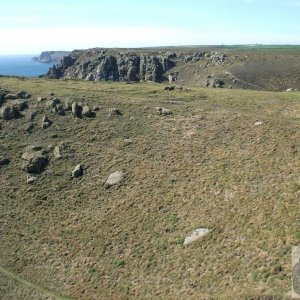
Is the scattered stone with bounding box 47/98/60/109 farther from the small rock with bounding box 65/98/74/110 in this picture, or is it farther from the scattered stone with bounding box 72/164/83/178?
the scattered stone with bounding box 72/164/83/178

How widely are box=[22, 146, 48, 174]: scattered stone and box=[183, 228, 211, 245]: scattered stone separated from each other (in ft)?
76.5

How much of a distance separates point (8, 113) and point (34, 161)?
51.2 feet

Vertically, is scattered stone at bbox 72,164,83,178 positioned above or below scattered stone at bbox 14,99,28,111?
below

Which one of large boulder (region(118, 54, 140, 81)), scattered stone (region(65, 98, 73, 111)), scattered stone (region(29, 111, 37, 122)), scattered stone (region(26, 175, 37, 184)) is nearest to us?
scattered stone (region(26, 175, 37, 184))

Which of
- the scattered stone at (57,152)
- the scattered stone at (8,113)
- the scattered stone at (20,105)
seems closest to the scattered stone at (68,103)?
the scattered stone at (20,105)

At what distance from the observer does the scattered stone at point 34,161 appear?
50.7 meters

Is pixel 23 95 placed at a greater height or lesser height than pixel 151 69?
greater

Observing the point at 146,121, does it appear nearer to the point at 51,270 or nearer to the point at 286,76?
the point at 51,270

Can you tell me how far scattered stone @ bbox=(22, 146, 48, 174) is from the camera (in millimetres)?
50656

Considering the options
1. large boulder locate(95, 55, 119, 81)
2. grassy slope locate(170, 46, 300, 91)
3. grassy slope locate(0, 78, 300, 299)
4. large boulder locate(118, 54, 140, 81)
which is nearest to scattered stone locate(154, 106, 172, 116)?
grassy slope locate(0, 78, 300, 299)

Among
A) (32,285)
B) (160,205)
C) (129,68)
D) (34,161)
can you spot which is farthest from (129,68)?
(32,285)

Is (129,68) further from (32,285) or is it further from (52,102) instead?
(32,285)

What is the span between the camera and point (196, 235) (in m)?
35.7

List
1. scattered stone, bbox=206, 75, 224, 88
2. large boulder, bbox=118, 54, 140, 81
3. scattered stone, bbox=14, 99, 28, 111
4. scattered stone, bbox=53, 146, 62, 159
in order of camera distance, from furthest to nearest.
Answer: large boulder, bbox=118, 54, 140, 81
scattered stone, bbox=206, 75, 224, 88
scattered stone, bbox=14, 99, 28, 111
scattered stone, bbox=53, 146, 62, 159
